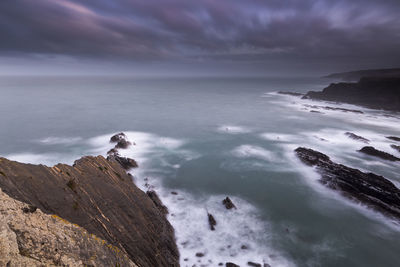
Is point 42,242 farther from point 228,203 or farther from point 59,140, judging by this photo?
point 59,140

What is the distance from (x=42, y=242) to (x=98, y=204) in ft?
22.0

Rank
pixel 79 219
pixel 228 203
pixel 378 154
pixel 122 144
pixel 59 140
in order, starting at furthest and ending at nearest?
pixel 59 140 → pixel 122 144 → pixel 378 154 → pixel 228 203 → pixel 79 219

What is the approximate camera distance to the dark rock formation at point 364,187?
21.2 meters

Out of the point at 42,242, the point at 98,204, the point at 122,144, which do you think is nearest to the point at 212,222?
the point at 98,204

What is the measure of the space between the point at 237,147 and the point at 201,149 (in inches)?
292

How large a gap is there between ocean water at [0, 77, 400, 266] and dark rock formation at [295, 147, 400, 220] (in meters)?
1.18

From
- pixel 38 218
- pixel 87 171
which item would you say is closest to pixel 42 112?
pixel 87 171

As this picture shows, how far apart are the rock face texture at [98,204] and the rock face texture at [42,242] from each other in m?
0.78

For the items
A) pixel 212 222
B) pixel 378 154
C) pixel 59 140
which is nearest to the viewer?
pixel 212 222

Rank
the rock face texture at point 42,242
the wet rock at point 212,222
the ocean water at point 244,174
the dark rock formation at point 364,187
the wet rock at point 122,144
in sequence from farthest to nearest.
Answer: the wet rock at point 122,144 < the dark rock formation at point 364,187 < the wet rock at point 212,222 < the ocean water at point 244,174 < the rock face texture at point 42,242

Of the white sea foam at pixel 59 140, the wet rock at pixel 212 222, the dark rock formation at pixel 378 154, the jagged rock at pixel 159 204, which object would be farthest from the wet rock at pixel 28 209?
the dark rock formation at pixel 378 154

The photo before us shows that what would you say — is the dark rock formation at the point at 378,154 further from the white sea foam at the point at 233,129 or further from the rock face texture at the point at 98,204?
the rock face texture at the point at 98,204

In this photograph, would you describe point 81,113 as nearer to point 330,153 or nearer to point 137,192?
point 137,192

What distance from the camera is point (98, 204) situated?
13328 mm
